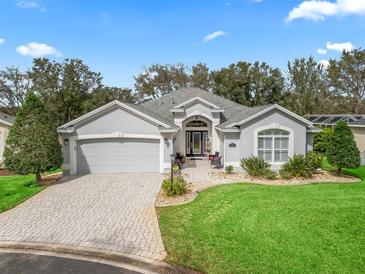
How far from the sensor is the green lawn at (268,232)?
793 centimetres

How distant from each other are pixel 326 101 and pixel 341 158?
1671 inches

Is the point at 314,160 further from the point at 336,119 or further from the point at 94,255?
the point at 336,119

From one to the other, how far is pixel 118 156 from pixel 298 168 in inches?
458

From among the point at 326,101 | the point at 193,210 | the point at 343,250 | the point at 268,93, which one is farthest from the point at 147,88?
the point at 343,250

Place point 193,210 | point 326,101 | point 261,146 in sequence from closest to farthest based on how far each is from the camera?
point 193,210 → point 261,146 → point 326,101

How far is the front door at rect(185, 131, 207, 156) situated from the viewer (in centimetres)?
2647

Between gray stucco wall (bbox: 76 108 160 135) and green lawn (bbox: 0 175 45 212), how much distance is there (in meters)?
4.64

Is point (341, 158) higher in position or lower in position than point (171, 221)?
higher

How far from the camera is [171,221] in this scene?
11.1 m

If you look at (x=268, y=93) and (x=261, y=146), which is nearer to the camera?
(x=261, y=146)

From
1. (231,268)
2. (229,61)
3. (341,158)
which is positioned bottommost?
(231,268)

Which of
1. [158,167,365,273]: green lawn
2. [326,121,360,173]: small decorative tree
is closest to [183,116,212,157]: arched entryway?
[326,121,360,173]: small decorative tree

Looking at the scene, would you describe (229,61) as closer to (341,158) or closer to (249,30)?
(249,30)

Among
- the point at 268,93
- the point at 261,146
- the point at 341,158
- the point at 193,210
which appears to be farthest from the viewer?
the point at 268,93
